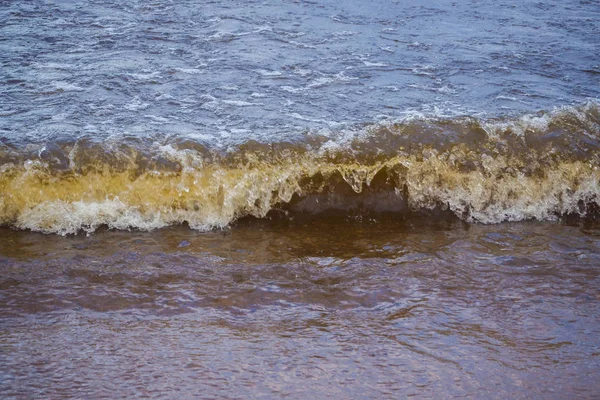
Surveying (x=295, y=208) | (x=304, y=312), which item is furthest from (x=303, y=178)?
(x=304, y=312)

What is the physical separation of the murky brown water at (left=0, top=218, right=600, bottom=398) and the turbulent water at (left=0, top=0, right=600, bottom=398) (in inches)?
0.6

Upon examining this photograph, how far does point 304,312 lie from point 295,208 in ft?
5.13

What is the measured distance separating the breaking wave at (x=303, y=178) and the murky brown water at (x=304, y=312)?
23cm

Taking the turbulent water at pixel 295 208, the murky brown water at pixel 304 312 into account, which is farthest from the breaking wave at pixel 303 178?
the murky brown water at pixel 304 312

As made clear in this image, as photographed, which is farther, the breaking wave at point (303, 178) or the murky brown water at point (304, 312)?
the breaking wave at point (303, 178)

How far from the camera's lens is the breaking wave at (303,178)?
191 inches

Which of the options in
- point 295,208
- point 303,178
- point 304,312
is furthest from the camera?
point 303,178

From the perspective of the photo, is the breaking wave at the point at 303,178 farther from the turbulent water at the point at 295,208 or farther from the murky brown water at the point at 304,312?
the murky brown water at the point at 304,312

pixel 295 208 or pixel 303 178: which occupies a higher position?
pixel 303 178

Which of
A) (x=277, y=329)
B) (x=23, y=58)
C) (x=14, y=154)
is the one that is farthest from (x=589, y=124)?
(x=23, y=58)

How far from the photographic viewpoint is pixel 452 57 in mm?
7742

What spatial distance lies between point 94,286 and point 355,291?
4.76 ft

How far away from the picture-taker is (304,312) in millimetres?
3615

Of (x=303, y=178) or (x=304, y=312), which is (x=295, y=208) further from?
(x=304, y=312)
